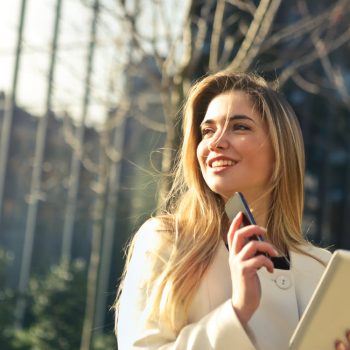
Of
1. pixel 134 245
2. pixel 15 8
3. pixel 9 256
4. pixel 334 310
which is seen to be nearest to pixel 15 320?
pixel 9 256

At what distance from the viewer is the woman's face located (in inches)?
86.7

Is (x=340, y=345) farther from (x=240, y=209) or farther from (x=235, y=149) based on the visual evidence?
(x=235, y=149)

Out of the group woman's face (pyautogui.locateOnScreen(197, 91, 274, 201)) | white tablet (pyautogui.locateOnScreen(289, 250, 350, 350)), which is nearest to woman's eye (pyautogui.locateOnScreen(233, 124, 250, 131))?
woman's face (pyautogui.locateOnScreen(197, 91, 274, 201))

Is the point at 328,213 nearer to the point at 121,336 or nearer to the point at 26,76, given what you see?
the point at 26,76

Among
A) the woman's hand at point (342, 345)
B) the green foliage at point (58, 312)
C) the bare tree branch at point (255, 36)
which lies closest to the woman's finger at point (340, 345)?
the woman's hand at point (342, 345)

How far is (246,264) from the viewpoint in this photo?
183 cm

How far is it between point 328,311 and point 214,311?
314 mm

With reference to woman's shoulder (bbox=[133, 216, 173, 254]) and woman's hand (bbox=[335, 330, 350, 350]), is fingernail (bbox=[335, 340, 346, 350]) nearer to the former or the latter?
woman's hand (bbox=[335, 330, 350, 350])

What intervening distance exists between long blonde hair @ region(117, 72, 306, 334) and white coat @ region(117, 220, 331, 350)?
0.03 m

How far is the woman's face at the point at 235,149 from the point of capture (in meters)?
2.20

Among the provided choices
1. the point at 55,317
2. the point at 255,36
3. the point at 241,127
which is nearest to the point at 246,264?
the point at 241,127

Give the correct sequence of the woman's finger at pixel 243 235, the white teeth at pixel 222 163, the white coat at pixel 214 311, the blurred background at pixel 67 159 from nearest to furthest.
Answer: the woman's finger at pixel 243 235
the white coat at pixel 214 311
the white teeth at pixel 222 163
the blurred background at pixel 67 159

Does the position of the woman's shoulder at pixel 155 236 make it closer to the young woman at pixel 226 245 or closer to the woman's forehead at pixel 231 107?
the young woman at pixel 226 245

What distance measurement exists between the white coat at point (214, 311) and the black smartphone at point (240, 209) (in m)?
0.20
